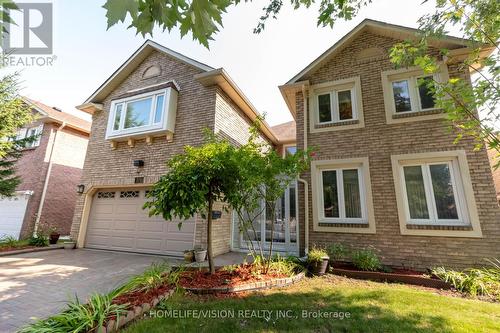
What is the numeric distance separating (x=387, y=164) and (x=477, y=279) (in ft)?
10.6

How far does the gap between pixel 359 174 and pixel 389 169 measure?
0.82 m

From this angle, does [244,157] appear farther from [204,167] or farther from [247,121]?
[247,121]

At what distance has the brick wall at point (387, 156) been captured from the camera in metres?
5.84

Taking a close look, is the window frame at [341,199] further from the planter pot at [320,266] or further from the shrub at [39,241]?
the shrub at [39,241]

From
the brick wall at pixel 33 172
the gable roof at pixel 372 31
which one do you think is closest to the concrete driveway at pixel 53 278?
the brick wall at pixel 33 172

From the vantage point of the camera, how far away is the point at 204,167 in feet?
16.6

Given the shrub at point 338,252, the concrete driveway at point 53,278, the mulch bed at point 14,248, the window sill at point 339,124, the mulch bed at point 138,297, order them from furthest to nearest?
the mulch bed at point 14,248 < the window sill at point 339,124 < the shrub at point 338,252 < the concrete driveway at point 53,278 < the mulch bed at point 138,297

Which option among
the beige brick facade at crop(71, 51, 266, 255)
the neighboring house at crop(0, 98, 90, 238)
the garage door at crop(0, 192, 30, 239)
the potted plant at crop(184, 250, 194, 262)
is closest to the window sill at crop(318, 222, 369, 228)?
the beige brick facade at crop(71, 51, 266, 255)

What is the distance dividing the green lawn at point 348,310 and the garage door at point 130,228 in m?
3.87

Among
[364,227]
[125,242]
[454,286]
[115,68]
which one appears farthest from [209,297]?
[115,68]

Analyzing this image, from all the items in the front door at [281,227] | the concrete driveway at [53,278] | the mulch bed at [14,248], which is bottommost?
the concrete driveway at [53,278]

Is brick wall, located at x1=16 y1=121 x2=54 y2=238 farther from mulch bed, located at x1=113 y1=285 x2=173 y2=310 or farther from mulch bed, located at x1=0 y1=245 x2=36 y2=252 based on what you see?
mulch bed, located at x1=113 y1=285 x2=173 y2=310

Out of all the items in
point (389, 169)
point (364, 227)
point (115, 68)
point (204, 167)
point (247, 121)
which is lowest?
point (364, 227)

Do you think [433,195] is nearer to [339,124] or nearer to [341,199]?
[341,199]
